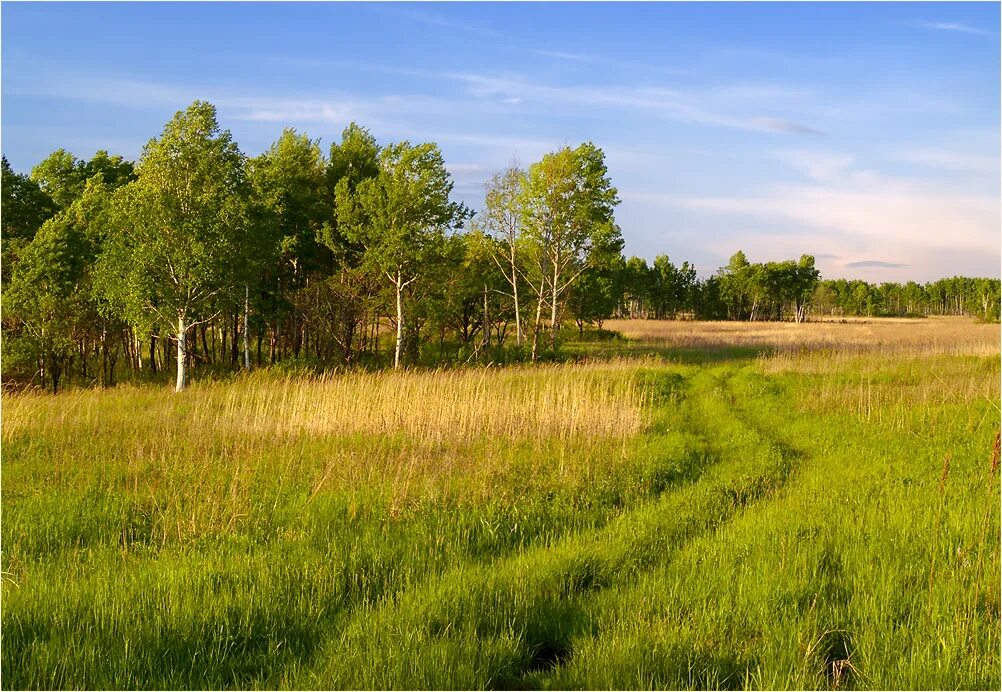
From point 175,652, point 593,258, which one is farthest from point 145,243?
point 175,652

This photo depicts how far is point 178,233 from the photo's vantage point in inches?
989

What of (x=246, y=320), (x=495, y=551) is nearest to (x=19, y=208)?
(x=246, y=320)

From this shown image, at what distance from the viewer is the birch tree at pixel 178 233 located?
24.7 meters

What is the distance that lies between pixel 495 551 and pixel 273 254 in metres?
25.3

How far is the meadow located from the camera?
15.5ft

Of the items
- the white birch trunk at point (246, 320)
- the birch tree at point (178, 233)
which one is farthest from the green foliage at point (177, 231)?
the white birch trunk at point (246, 320)

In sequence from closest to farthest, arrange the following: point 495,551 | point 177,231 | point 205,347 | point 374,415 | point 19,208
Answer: point 495,551
point 374,415
point 177,231
point 19,208
point 205,347

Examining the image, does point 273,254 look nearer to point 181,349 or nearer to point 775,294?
point 181,349

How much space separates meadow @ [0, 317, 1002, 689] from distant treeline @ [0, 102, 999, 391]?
1331 cm

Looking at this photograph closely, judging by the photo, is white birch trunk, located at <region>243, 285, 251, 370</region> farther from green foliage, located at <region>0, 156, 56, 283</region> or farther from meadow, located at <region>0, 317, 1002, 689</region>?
meadow, located at <region>0, 317, 1002, 689</region>

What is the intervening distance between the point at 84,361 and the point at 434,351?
18.0 meters

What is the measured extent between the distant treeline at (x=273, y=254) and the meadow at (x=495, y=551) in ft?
43.7

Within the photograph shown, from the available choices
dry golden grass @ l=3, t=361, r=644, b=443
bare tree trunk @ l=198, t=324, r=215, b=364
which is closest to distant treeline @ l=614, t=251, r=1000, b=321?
bare tree trunk @ l=198, t=324, r=215, b=364

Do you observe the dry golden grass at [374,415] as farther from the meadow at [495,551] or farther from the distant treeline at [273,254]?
the distant treeline at [273,254]
